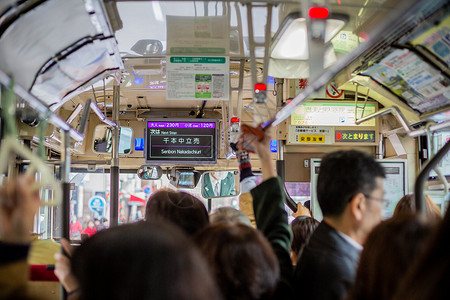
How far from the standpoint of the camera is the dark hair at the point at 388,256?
108 centimetres

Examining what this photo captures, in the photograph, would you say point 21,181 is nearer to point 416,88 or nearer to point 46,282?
point 46,282

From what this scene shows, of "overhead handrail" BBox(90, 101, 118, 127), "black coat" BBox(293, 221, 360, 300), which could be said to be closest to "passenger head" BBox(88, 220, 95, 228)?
"overhead handrail" BBox(90, 101, 118, 127)

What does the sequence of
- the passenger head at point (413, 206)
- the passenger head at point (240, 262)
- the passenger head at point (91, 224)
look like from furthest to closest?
the passenger head at point (91, 224) → the passenger head at point (413, 206) → the passenger head at point (240, 262)

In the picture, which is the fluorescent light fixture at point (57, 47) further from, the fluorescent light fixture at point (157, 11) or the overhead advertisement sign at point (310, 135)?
the overhead advertisement sign at point (310, 135)

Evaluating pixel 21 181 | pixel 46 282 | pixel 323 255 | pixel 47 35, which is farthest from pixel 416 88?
pixel 21 181

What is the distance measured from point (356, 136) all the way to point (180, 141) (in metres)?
2.59

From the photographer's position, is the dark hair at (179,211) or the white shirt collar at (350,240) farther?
the dark hair at (179,211)

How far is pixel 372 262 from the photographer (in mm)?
1125

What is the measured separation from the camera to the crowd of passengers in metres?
0.75

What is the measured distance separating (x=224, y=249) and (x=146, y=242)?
21.0 inches

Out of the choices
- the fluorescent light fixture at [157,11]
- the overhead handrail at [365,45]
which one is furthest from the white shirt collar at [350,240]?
the fluorescent light fixture at [157,11]

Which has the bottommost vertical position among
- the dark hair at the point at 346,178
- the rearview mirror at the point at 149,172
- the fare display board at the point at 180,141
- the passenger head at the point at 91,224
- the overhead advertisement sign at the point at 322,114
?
the passenger head at the point at 91,224

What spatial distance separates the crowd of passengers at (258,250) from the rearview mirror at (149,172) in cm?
683

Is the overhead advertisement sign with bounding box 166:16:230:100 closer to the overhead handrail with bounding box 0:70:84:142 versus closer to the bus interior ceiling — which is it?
the bus interior ceiling
